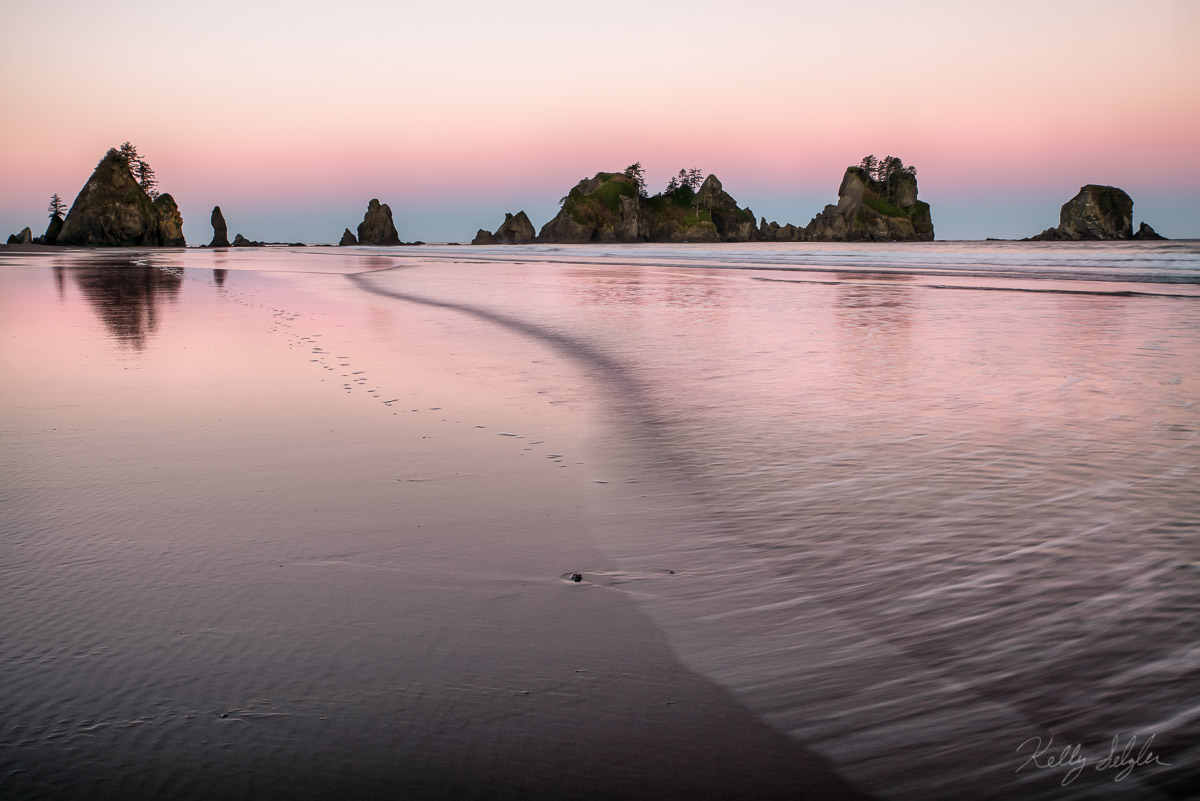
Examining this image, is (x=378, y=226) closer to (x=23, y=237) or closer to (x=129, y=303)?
(x=23, y=237)

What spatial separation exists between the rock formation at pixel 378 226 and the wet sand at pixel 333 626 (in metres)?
202

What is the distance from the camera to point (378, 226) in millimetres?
196875

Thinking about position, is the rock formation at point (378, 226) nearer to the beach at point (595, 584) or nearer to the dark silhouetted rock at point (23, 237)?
the dark silhouetted rock at point (23, 237)

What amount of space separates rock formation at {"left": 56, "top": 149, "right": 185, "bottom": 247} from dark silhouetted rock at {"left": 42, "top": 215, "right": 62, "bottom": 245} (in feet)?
3.50

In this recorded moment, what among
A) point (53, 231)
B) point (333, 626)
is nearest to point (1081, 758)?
point (333, 626)

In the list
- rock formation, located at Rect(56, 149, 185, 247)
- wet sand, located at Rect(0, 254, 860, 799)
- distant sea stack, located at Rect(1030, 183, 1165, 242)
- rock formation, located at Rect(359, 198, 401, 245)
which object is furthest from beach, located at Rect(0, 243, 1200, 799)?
rock formation, located at Rect(359, 198, 401, 245)

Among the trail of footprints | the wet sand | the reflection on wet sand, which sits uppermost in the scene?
the reflection on wet sand

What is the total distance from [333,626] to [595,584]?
98 centimetres

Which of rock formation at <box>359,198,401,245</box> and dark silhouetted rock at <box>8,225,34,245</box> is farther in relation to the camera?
rock formation at <box>359,198,401,245</box>

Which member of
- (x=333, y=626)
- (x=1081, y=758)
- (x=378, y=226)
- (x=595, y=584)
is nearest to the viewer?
(x=1081, y=758)

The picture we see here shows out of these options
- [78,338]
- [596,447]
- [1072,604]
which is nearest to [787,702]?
[1072,604]

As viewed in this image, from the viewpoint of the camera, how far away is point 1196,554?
3275 mm

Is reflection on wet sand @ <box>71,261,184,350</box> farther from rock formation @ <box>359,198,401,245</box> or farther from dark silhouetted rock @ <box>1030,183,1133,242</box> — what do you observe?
rock formation @ <box>359,198,401,245</box>

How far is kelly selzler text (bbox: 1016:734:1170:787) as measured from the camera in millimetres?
2002
